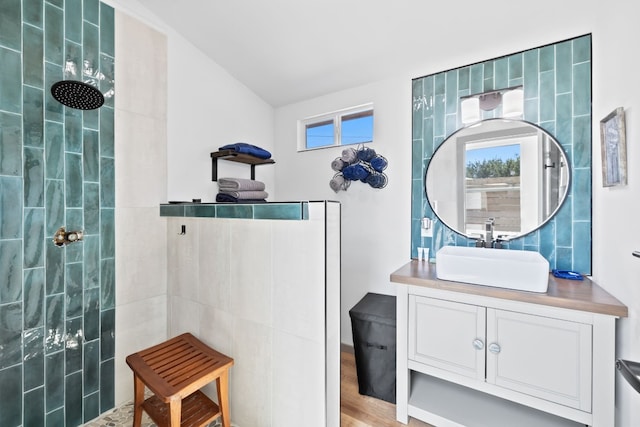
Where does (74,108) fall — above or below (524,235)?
above

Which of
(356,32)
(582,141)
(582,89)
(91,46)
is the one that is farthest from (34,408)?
(582,89)

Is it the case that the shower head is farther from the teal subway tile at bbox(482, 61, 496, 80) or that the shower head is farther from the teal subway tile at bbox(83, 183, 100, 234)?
the teal subway tile at bbox(482, 61, 496, 80)

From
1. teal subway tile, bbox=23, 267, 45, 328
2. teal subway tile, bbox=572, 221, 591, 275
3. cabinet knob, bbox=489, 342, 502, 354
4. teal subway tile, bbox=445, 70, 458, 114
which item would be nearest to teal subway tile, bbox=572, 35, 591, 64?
teal subway tile, bbox=445, 70, 458, 114

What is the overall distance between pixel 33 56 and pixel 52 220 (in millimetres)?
849

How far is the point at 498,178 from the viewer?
5.92 feet

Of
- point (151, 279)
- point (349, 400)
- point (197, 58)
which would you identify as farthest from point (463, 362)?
point (197, 58)

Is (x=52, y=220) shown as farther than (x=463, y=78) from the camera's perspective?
No

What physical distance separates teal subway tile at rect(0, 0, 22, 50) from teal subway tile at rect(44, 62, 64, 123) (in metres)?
0.13

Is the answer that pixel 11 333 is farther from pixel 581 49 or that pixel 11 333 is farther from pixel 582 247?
pixel 581 49

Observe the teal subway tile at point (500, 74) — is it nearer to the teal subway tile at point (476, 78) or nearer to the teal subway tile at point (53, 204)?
the teal subway tile at point (476, 78)

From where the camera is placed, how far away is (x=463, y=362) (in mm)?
1403

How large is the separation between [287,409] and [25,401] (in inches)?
52.8

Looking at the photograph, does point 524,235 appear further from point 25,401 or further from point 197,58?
point 25,401

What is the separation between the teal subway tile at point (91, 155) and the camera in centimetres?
155
